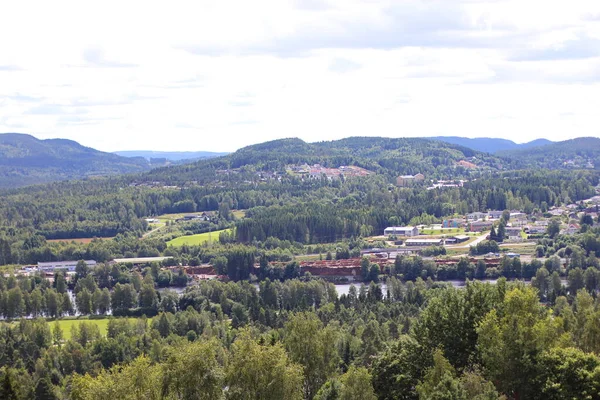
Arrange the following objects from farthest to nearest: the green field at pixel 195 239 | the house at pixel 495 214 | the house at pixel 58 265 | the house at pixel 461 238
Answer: the house at pixel 495 214, the green field at pixel 195 239, the house at pixel 461 238, the house at pixel 58 265

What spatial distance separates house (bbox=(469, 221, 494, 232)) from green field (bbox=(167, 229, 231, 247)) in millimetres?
39001

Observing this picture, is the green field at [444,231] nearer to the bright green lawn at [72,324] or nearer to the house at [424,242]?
the house at [424,242]

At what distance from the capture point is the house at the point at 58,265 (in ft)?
356

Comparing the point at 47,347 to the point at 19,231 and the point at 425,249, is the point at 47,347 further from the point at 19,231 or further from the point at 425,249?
the point at 19,231

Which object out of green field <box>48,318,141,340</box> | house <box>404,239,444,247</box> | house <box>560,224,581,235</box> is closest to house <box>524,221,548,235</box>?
house <box>560,224,581,235</box>

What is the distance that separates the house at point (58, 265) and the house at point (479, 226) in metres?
56.9

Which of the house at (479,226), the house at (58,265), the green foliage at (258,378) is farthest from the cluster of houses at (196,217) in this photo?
the green foliage at (258,378)

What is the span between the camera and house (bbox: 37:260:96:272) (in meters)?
108

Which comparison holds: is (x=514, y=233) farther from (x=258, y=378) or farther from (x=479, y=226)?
(x=258, y=378)

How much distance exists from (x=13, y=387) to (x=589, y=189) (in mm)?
151407

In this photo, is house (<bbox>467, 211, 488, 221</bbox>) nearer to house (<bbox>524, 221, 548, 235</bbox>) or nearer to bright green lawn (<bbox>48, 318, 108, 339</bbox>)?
house (<bbox>524, 221, 548, 235</bbox>)

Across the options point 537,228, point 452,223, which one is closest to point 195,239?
point 452,223

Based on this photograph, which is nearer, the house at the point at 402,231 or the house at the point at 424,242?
the house at the point at 424,242

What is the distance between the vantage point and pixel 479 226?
134 m
